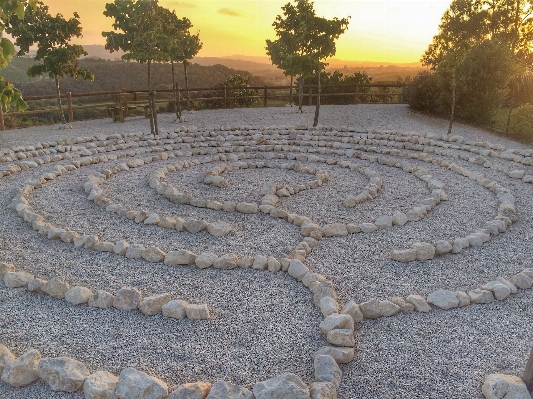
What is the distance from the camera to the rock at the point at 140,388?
390cm

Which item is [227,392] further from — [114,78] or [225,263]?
[114,78]

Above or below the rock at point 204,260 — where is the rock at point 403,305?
below

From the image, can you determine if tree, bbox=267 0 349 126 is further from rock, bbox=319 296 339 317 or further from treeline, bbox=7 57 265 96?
treeline, bbox=7 57 265 96

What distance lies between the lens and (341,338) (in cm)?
465

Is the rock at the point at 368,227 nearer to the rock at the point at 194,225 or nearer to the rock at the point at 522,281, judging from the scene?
the rock at the point at 522,281

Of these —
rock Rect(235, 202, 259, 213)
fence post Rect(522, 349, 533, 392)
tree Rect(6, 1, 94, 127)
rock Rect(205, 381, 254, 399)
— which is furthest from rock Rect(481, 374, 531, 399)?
tree Rect(6, 1, 94, 127)

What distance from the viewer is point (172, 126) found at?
18578mm

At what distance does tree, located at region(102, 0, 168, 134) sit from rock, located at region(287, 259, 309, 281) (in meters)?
10.7

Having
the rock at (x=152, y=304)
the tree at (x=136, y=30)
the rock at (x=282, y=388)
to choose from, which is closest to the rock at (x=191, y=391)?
the rock at (x=282, y=388)

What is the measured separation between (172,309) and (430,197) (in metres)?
→ 6.29

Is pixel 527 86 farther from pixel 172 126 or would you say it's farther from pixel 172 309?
pixel 172 309

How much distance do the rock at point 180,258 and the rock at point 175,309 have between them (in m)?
1.29

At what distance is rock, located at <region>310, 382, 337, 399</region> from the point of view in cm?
386

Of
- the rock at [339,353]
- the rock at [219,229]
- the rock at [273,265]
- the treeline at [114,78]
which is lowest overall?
the rock at [339,353]
